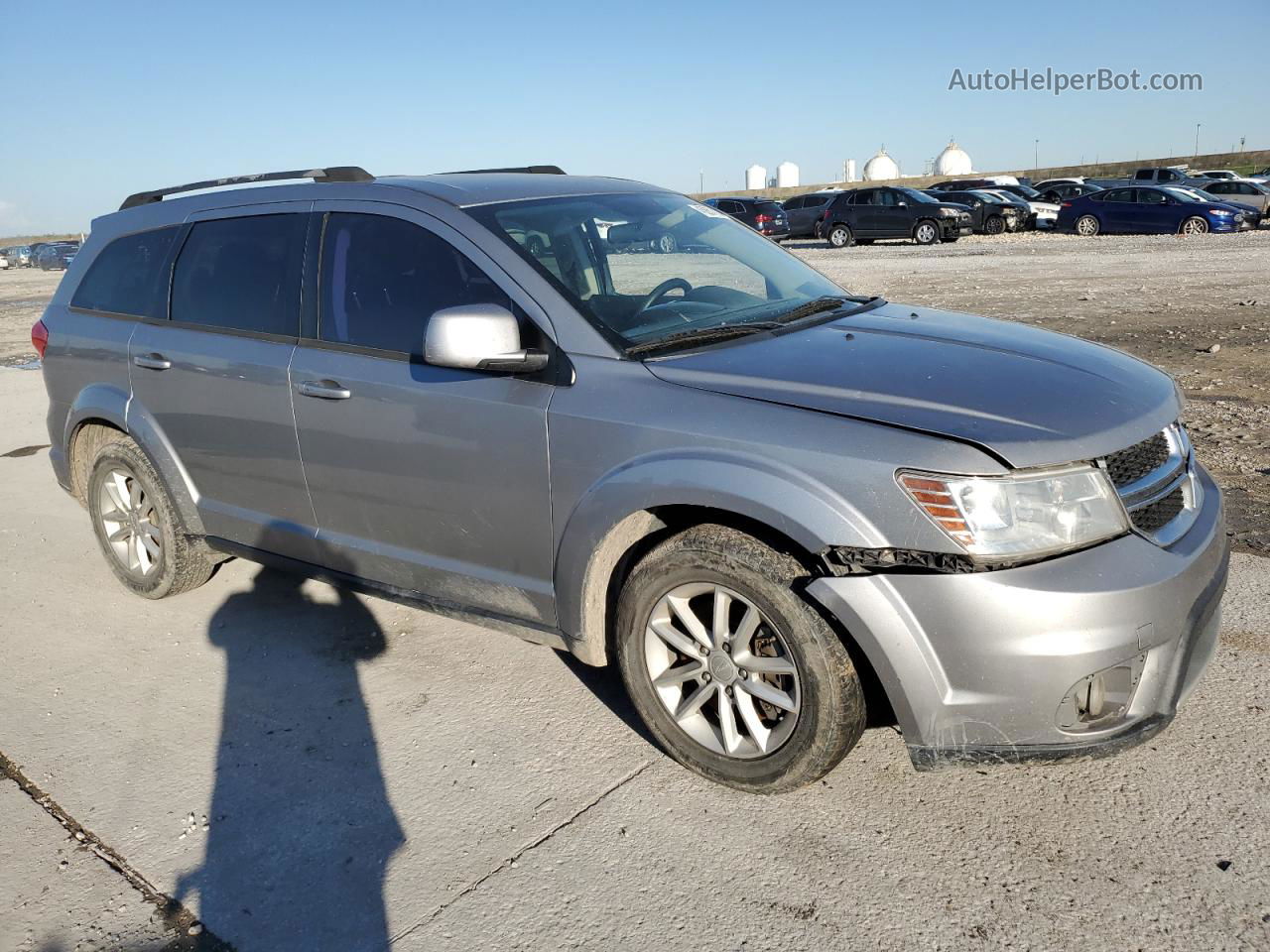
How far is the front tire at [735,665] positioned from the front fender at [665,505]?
0.39 ft

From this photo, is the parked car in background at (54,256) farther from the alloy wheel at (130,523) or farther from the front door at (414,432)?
the front door at (414,432)

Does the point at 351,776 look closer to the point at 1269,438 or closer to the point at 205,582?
the point at 205,582

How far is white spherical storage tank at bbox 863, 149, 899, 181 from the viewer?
98.8m

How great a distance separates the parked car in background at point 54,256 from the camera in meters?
49.6

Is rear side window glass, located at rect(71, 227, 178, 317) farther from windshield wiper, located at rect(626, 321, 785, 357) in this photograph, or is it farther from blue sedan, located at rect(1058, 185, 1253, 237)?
blue sedan, located at rect(1058, 185, 1253, 237)

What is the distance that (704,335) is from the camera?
3.44 m

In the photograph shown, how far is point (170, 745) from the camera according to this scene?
3701 millimetres

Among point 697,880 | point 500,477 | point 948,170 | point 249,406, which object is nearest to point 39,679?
point 249,406

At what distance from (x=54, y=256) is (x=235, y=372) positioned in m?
54.6

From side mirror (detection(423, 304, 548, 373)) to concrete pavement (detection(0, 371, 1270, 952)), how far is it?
1317 millimetres

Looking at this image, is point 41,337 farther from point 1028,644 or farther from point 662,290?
point 1028,644

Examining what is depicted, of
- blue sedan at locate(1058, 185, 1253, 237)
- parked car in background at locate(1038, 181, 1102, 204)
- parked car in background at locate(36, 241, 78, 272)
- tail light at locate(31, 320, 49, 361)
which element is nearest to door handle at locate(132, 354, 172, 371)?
tail light at locate(31, 320, 49, 361)

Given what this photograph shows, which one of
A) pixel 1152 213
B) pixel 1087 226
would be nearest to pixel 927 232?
pixel 1087 226

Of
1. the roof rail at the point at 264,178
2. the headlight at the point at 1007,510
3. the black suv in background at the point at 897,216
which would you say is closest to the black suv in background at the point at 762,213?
the black suv in background at the point at 897,216
